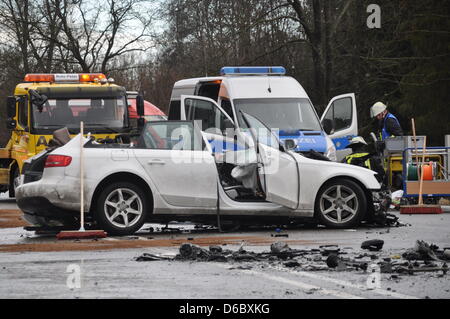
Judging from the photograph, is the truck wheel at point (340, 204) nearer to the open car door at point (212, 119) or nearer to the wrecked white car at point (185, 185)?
the wrecked white car at point (185, 185)

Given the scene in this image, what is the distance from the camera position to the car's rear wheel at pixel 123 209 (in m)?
13.7

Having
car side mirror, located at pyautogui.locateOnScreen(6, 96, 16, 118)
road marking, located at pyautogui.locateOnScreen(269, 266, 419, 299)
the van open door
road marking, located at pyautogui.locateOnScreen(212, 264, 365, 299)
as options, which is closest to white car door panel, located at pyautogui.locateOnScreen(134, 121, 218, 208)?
road marking, located at pyautogui.locateOnScreen(269, 266, 419, 299)

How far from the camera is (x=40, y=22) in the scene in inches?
1869

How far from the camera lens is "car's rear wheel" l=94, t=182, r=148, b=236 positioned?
44.9ft

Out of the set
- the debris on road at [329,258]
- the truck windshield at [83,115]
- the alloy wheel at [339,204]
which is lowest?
the debris on road at [329,258]

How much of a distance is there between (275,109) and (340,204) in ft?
19.4

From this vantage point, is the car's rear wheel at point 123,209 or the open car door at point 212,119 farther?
the open car door at point 212,119

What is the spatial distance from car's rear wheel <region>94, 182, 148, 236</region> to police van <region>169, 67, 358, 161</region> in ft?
17.6

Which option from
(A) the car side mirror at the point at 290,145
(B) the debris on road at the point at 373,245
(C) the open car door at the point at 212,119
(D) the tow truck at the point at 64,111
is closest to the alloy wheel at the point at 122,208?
(A) the car side mirror at the point at 290,145

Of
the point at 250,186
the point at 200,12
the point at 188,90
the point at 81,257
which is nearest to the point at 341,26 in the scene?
the point at 200,12

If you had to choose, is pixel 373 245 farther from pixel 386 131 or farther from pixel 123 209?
pixel 386 131

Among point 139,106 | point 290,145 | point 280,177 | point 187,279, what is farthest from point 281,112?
point 187,279

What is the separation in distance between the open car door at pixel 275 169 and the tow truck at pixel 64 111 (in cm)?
908

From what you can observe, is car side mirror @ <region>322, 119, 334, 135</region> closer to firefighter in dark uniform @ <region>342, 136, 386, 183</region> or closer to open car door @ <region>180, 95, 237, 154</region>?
firefighter in dark uniform @ <region>342, 136, 386, 183</region>
